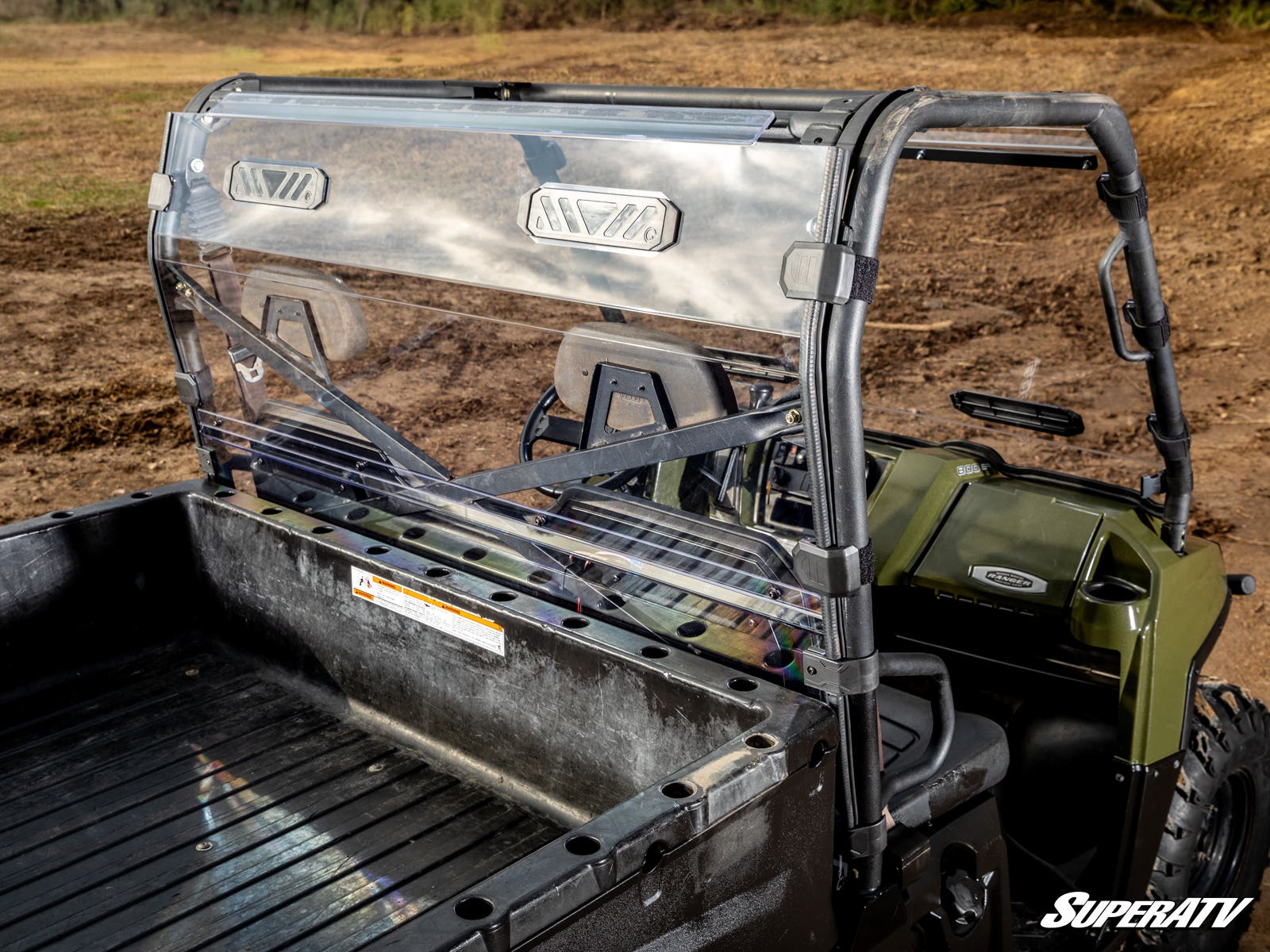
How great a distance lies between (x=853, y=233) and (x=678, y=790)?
0.70m

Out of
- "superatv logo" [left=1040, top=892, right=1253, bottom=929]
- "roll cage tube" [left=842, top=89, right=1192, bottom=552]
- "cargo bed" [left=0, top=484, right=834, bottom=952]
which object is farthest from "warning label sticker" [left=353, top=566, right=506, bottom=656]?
"superatv logo" [left=1040, top=892, right=1253, bottom=929]

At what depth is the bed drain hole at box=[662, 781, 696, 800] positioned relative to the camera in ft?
5.13

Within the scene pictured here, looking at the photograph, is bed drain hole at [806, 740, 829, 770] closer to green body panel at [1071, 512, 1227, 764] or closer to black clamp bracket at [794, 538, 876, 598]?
black clamp bracket at [794, 538, 876, 598]

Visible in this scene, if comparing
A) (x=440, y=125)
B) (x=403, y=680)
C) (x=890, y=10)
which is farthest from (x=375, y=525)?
(x=890, y=10)

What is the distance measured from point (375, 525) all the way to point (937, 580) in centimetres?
107

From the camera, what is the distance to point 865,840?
181cm

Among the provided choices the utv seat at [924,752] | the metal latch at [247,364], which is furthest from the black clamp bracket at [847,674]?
the metal latch at [247,364]

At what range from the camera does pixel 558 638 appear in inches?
79.7

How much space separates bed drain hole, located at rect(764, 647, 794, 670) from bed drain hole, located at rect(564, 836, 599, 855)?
0.47 m

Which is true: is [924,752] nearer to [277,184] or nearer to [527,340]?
[527,340]

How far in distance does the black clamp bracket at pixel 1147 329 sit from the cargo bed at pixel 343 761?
1068 mm

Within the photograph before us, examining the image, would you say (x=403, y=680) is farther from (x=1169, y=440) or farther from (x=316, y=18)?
(x=316, y=18)

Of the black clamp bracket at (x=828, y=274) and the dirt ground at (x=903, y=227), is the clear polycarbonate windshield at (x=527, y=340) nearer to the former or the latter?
the black clamp bracket at (x=828, y=274)

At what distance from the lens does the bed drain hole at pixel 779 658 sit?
184cm
